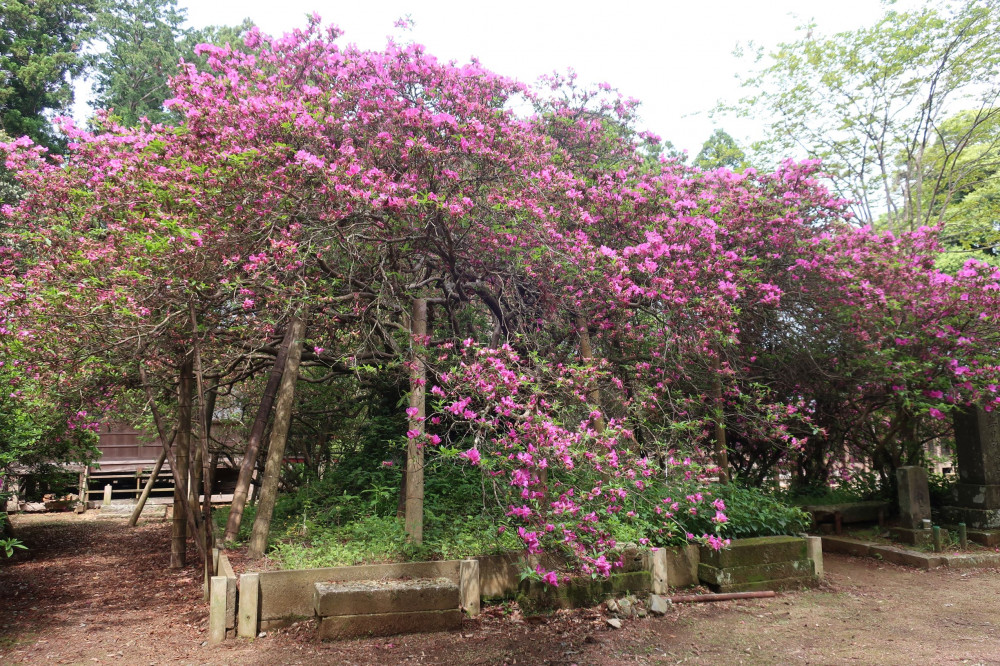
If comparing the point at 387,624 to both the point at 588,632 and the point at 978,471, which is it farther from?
the point at 978,471

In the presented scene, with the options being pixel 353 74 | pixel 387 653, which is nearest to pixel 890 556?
pixel 387 653

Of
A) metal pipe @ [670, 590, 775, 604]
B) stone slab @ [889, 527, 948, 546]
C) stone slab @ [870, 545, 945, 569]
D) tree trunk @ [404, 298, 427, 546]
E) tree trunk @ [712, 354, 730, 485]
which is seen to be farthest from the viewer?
stone slab @ [889, 527, 948, 546]

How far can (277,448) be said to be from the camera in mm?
6160

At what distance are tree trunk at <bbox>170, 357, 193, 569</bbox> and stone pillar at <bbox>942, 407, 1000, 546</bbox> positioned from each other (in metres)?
9.90

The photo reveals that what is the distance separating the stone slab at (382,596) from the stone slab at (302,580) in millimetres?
90

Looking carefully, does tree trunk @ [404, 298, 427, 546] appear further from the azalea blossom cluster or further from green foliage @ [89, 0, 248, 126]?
green foliage @ [89, 0, 248, 126]

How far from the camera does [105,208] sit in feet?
20.0

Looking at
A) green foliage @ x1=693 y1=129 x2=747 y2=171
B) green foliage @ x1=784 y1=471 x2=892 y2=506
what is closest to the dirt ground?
green foliage @ x1=784 y1=471 x2=892 y2=506

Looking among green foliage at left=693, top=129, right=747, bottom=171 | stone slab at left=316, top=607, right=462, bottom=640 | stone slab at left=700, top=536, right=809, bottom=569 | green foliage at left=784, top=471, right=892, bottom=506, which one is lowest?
stone slab at left=316, top=607, right=462, bottom=640

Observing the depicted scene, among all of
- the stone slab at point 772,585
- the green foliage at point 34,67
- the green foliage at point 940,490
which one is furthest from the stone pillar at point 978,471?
the green foliage at point 34,67

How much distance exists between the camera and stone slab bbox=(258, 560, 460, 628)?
503cm

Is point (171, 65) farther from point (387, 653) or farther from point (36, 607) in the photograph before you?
point (387, 653)

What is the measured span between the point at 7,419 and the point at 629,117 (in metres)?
8.52

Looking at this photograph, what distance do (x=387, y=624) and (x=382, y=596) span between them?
227 millimetres
